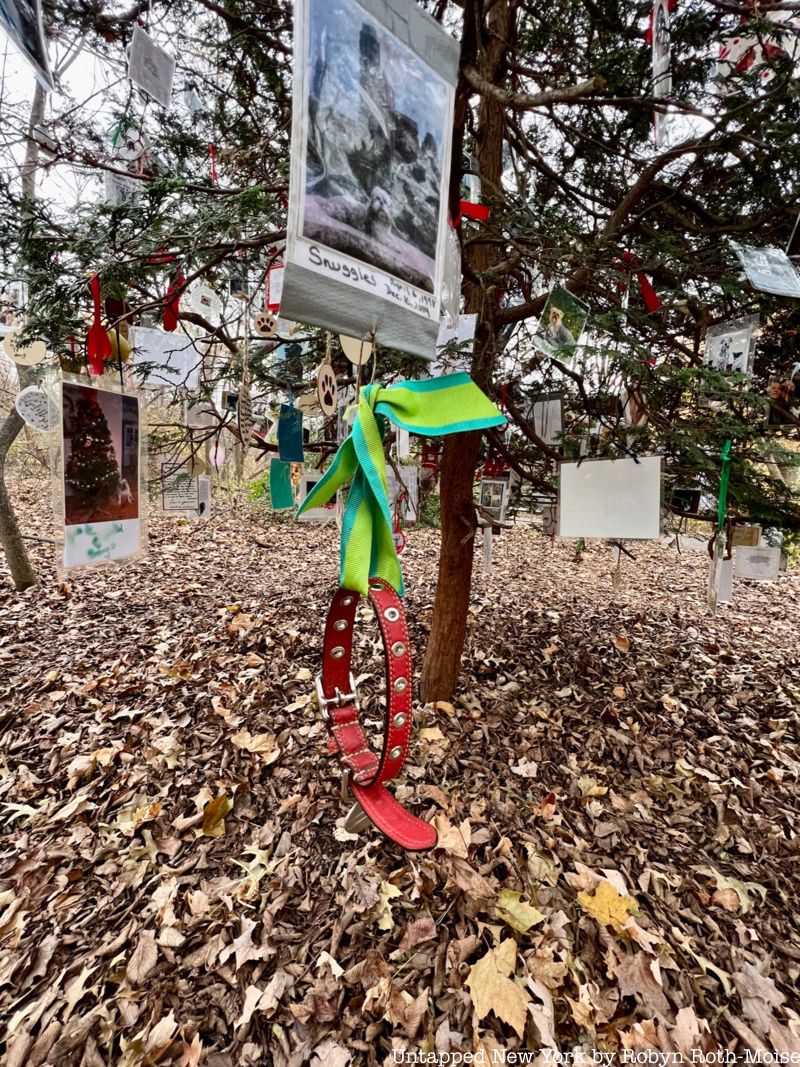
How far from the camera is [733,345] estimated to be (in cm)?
220

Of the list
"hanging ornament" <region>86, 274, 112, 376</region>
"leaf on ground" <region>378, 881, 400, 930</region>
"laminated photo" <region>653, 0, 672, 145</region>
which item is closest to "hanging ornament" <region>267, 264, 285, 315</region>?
"hanging ornament" <region>86, 274, 112, 376</region>

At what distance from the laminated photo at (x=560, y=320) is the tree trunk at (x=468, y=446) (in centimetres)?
39

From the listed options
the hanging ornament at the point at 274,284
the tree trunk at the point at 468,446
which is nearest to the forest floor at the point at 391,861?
the tree trunk at the point at 468,446

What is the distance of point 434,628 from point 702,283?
7.69 ft

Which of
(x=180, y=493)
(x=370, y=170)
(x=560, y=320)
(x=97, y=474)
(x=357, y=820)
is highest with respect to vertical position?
(x=370, y=170)

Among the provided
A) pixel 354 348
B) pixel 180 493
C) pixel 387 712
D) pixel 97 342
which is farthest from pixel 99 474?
pixel 387 712

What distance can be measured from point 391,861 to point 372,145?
2.46m

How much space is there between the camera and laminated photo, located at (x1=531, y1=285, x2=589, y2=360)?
6.35 feet

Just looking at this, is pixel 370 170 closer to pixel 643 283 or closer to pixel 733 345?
pixel 643 283

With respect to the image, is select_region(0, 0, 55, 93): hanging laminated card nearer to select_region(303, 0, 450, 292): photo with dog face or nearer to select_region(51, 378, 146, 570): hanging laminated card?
select_region(51, 378, 146, 570): hanging laminated card

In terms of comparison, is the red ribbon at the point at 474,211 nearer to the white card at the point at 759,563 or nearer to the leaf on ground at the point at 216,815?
the white card at the point at 759,563

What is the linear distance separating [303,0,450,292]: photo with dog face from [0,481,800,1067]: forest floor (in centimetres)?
220

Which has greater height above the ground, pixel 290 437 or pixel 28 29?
pixel 28 29

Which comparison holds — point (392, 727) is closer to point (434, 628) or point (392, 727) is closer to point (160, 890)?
point (160, 890)
